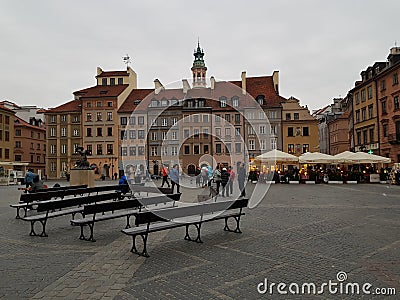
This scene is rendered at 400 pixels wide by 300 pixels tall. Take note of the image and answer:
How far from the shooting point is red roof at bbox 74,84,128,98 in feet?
205

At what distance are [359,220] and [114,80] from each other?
5968 centimetres

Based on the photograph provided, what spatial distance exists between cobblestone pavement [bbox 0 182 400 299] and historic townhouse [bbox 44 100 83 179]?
54.8 meters

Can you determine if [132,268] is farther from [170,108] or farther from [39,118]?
[39,118]

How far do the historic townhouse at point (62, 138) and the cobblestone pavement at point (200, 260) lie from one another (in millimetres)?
54810

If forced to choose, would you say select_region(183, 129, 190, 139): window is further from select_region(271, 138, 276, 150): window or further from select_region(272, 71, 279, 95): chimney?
select_region(272, 71, 279, 95): chimney

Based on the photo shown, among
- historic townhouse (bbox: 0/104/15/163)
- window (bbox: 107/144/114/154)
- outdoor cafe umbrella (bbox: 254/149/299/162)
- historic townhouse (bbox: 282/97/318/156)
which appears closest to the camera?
outdoor cafe umbrella (bbox: 254/149/299/162)

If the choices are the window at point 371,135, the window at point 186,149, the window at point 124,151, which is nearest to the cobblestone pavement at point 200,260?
the window at point 371,135

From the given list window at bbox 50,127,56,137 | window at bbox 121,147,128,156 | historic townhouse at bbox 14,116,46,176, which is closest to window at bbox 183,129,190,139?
window at bbox 121,147,128,156

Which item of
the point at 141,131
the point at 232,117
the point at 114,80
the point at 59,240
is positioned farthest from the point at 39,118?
the point at 59,240

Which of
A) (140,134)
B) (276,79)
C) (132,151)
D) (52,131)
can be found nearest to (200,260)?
(132,151)

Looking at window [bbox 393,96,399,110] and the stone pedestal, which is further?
window [bbox 393,96,399,110]

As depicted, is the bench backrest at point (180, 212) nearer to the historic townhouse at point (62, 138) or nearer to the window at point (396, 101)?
the window at point (396, 101)

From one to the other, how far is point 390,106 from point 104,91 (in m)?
42.6

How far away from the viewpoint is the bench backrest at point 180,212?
7411 mm
